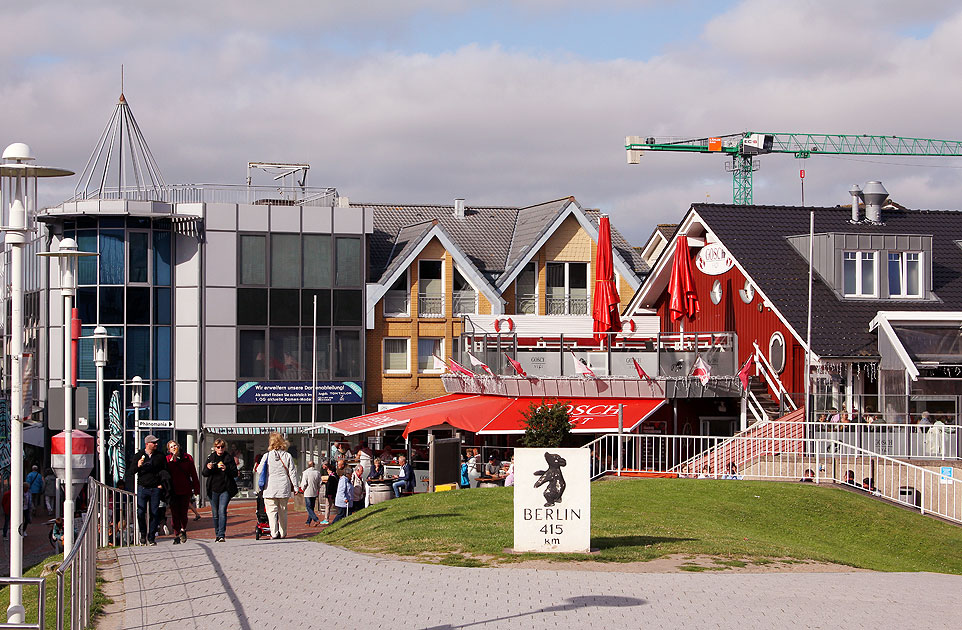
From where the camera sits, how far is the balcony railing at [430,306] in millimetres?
45344

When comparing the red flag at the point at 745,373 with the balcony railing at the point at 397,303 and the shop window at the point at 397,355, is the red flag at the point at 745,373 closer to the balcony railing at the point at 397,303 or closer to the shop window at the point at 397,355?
the shop window at the point at 397,355

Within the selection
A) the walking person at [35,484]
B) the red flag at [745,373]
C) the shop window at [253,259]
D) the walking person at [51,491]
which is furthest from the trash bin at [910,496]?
the shop window at [253,259]

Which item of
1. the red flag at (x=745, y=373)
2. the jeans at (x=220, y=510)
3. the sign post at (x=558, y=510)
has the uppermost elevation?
the red flag at (x=745, y=373)

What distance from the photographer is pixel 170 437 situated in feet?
140

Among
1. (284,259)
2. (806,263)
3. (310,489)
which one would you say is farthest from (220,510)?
(284,259)

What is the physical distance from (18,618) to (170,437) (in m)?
31.9

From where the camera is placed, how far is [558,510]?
16172 millimetres

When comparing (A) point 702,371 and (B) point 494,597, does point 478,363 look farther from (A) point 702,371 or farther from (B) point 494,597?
(B) point 494,597

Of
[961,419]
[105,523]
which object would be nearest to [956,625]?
[105,523]

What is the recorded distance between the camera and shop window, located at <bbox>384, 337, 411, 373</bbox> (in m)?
45.0

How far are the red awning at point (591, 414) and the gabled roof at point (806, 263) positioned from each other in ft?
A: 14.6

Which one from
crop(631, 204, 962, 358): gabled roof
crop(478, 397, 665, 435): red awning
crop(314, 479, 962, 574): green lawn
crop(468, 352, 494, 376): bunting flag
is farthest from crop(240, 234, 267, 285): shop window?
crop(314, 479, 962, 574): green lawn

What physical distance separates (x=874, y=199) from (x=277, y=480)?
23875 millimetres

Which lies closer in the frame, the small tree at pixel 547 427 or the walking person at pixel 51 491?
the small tree at pixel 547 427
